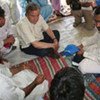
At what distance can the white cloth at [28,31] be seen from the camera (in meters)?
2.98

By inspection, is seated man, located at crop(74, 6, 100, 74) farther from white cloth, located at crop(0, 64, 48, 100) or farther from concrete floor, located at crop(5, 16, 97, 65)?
concrete floor, located at crop(5, 16, 97, 65)

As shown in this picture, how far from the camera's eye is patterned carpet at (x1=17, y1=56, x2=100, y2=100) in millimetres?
2352

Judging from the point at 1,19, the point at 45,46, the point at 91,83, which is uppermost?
the point at 1,19

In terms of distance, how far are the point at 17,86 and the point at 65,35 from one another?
1.99 metres

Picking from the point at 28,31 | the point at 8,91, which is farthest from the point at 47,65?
the point at 8,91

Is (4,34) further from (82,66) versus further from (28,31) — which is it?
(82,66)

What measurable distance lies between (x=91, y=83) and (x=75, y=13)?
1.90 metres

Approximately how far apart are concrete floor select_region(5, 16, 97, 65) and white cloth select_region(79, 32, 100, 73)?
2.41 ft

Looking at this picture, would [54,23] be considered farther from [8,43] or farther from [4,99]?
[4,99]

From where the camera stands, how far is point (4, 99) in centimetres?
179

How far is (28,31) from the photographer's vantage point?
118 inches

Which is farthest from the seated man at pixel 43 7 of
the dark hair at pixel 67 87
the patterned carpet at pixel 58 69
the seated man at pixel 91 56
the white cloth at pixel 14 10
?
the dark hair at pixel 67 87

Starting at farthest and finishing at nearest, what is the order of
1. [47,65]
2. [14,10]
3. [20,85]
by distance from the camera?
1. [14,10]
2. [47,65]
3. [20,85]

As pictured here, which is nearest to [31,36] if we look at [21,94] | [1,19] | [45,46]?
[45,46]
